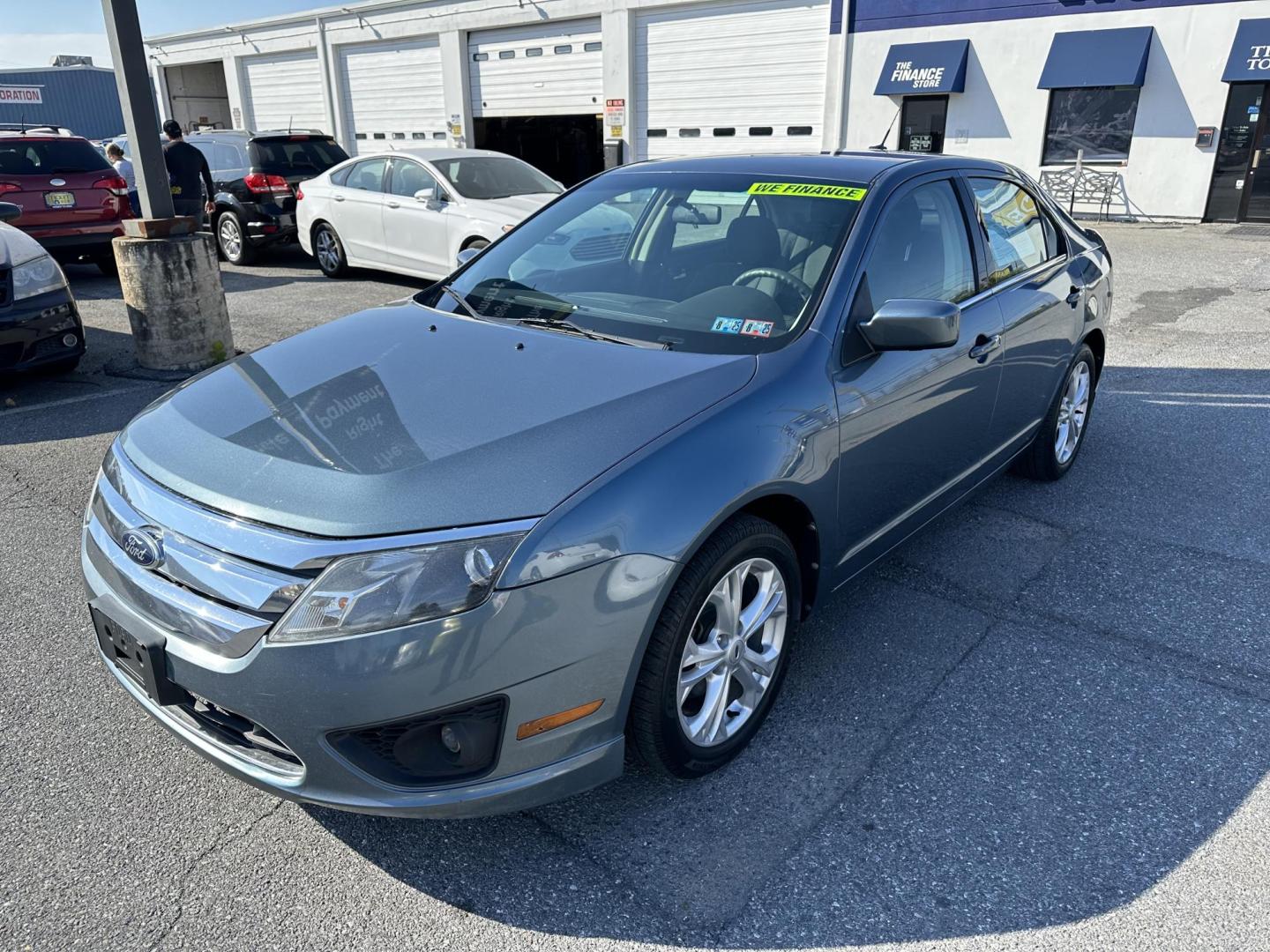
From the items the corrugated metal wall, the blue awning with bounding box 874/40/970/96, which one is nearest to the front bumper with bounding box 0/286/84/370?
the blue awning with bounding box 874/40/970/96

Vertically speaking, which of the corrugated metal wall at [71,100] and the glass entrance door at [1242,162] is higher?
the corrugated metal wall at [71,100]

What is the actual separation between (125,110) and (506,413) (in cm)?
588

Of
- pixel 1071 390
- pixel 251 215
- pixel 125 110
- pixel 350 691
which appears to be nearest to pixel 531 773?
pixel 350 691

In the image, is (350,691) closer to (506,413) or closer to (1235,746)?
(506,413)

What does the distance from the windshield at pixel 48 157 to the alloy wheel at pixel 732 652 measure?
11043 mm

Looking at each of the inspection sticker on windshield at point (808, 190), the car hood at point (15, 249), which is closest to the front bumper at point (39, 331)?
the car hood at point (15, 249)

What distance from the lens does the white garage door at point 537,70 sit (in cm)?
2219

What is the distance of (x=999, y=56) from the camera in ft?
57.3

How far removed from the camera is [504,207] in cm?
940

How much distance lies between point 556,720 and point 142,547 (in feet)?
3.67

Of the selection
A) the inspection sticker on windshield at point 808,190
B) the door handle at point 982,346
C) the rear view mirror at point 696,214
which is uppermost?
the inspection sticker on windshield at point 808,190

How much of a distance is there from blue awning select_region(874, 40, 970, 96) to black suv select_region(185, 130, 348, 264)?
11109mm

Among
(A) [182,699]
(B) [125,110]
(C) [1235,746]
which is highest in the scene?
(B) [125,110]

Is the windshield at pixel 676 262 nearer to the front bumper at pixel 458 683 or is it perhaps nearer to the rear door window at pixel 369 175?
the front bumper at pixel 458 683
